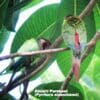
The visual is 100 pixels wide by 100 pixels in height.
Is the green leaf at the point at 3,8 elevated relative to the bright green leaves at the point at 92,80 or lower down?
elevated

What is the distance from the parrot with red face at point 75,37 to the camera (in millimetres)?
1375

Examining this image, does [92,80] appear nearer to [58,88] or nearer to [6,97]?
[58,88]

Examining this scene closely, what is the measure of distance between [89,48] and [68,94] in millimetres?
150

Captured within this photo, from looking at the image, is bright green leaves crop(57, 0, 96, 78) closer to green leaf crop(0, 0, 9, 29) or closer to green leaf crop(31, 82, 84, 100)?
green leaf crop(31, 82, 84, 100)

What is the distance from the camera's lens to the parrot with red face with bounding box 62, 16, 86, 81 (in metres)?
1.38

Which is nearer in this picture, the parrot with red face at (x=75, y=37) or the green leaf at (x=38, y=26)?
the parrot with red face at (x=75, y=37)

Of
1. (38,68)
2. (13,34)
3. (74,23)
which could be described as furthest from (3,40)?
(74,23)

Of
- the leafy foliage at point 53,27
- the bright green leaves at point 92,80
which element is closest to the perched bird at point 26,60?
the leafy foliage at point 53,27

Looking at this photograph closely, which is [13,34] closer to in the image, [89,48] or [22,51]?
[22,51]

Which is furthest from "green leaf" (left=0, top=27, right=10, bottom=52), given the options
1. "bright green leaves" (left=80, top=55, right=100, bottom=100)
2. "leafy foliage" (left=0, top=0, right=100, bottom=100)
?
"bright green leaves" (left=80, top=55, right=100, bottom=100)

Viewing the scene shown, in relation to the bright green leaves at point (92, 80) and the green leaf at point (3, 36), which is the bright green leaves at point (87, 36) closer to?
the bright green leaves at point (92, 80)

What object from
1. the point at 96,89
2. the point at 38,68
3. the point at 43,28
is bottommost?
the point at 96,89

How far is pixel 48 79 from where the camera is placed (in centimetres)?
148

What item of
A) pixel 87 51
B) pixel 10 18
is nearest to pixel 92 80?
pixel 87 51
